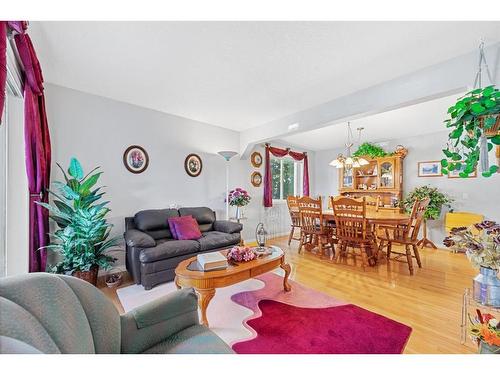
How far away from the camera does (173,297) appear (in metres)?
1.23

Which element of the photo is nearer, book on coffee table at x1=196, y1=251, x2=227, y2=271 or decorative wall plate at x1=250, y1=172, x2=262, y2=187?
book on coffee table at x1=196, y1=251, x2=227, y2=271

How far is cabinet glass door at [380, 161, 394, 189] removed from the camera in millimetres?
4871

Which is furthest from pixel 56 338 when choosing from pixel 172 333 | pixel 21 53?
pixel 21 53

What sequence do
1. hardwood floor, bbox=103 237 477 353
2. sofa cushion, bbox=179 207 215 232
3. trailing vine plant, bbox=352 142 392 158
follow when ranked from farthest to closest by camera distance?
1. trailing vine plant, bbox=352 142 392 158
2. sofa cushion, bbox=179 207 215 232
3. hardwood floor, bbox=103 237 477 353

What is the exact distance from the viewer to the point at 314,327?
1.80 meters

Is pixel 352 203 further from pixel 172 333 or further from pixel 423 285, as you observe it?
pixel 172 333

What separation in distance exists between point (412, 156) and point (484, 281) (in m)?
4.11

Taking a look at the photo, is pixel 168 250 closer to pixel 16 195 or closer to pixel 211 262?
pixel 211 262

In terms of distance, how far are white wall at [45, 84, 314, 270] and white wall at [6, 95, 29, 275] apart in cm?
71

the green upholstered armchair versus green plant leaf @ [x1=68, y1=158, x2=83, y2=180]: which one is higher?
green plant leaf @ [x1=68, y1=158, x2=83, y2=180]

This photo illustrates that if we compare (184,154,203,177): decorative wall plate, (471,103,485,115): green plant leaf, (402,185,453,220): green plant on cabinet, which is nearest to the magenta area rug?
(471,103,485,115): green plant leaf

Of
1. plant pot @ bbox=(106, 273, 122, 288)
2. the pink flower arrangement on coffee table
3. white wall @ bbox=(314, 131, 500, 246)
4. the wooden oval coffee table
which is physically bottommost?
plant pot @ bbox=(106, 273, 122, 288)

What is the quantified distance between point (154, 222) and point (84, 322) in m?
2.24

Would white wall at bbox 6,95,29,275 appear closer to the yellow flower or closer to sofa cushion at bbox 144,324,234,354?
sofa cushion at bbox 144,324,234,354
